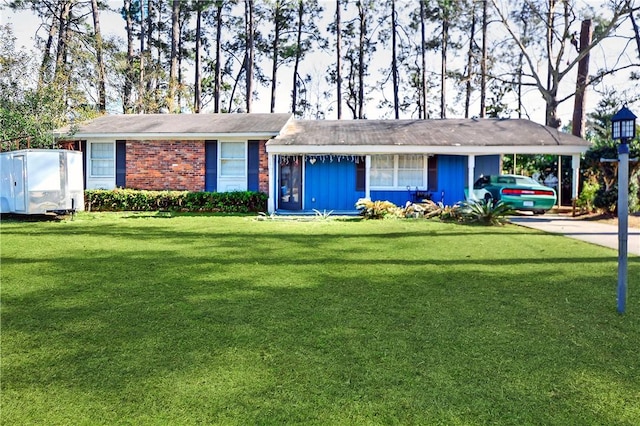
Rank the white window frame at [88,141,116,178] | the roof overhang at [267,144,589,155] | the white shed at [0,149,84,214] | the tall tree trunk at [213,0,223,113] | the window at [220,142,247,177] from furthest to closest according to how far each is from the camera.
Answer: the tall tree trunk at [213,0,223,113] → the white window frame at [88,141,116,178] → the window at [220,142,247,177] → the roof overhang at [267,144,589,155] → the white shed at [0,149,84,214]

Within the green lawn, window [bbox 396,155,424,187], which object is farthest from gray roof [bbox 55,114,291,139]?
the green lawn

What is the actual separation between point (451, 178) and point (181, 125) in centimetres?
1136

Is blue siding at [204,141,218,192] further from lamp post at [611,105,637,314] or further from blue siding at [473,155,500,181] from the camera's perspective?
lamp post at [611,105,637,314]

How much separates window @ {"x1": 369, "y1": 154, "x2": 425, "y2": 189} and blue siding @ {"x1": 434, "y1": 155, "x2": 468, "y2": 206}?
0.79 m

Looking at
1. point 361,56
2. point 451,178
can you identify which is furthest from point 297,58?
point 451,178

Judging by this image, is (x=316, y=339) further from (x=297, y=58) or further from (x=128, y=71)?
(x=297, y=58)

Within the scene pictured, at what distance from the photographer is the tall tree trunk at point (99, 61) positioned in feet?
84.8

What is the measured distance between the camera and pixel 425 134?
1861 cm

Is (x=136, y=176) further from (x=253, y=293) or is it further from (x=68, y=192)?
(x=253, y=293)

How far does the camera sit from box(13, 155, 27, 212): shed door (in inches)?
496

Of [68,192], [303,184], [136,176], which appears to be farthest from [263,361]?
[136,176]

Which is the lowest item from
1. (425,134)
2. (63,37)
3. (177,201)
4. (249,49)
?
(177,201)

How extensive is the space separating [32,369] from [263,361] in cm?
167

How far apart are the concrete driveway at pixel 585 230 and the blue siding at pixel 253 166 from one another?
9503 millimetres
